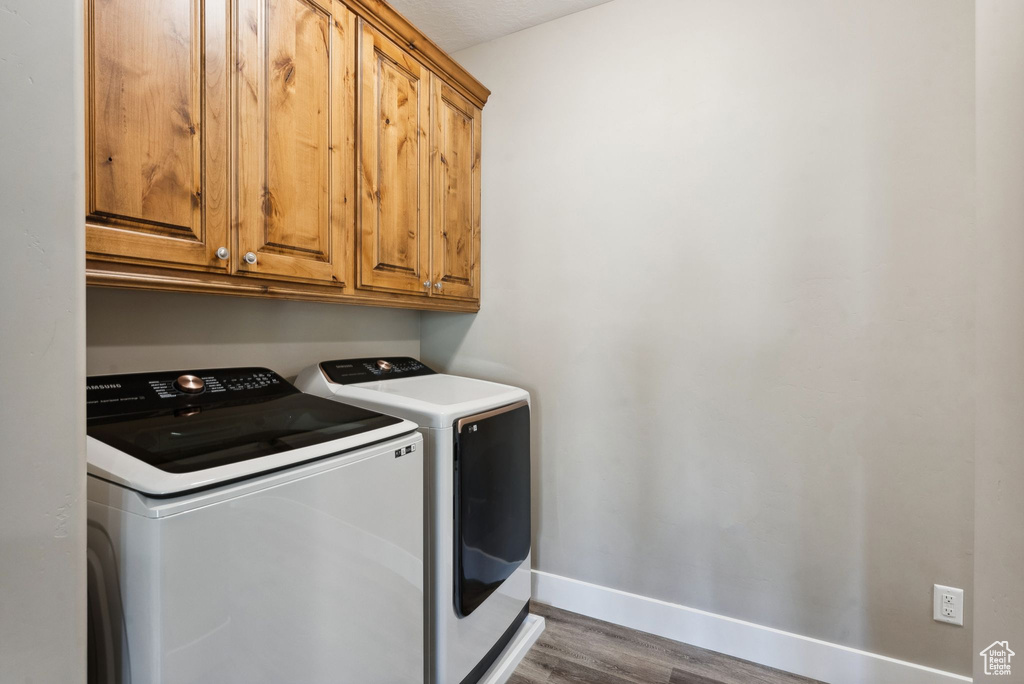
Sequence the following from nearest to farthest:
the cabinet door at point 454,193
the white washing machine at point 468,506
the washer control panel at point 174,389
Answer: the washer control panel at point 174,389
the white washing machine at point 468,506
the cabinet door at point 454,193

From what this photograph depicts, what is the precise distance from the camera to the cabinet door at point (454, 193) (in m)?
1.97

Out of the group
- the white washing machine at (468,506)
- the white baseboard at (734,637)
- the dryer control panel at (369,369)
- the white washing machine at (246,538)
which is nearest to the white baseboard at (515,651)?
the white washing machine at (468,506)

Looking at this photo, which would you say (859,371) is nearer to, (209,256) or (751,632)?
(751,632)

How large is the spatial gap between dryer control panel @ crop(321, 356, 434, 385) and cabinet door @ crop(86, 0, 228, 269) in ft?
1.96

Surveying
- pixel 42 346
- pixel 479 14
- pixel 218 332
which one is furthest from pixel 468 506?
pixel 479 14

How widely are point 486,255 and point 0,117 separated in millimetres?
1860

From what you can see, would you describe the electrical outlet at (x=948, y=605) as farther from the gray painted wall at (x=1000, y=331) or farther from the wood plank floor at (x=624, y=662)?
the gray painted wall at (x=1000, y=331)

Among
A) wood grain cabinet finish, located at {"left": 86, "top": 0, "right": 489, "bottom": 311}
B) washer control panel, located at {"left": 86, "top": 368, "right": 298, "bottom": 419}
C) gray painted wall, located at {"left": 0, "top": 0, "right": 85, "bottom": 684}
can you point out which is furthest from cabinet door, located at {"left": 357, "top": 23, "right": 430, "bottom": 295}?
gray painted wall, located at {"left": 0, "top": 0, "right": 85, "bottom": 684}

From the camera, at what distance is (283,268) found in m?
1.33

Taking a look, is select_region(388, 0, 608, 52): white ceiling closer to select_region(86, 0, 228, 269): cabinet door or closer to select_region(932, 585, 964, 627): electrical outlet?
select_region(86, 0, 228, 269): cabinet door

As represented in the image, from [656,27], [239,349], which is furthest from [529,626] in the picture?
[656,27]

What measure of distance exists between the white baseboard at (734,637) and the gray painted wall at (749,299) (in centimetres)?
5

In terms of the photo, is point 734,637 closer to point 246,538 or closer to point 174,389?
point 246,538

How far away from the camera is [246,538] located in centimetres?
85
